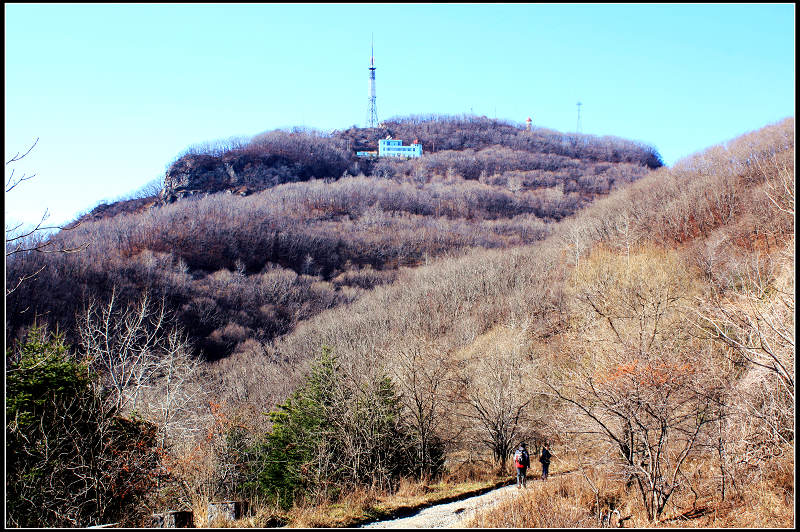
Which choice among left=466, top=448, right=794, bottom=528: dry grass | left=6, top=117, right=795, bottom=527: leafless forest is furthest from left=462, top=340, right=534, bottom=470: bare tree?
left=466, top=448, right=794, bottom=528: dry grass

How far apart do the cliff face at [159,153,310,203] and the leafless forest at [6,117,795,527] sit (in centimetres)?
162

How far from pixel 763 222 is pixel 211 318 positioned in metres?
74.6

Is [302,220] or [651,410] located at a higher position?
[651,410]

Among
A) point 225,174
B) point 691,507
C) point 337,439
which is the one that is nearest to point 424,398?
point 337,439

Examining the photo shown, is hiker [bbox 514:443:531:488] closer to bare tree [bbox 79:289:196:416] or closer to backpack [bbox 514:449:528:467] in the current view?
backpack [bbox 514:449:528:467]

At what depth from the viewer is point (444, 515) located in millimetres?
13953

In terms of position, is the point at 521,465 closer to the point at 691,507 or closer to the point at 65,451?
the point at 691,507

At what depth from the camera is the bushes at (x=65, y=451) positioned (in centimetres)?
1010

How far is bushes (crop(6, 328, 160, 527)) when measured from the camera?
33.1ft

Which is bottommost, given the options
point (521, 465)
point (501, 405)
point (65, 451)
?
point (501, 405)

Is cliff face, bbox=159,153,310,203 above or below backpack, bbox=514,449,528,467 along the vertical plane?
above

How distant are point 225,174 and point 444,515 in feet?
461

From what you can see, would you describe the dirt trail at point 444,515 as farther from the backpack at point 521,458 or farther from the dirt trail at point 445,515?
the backpack at point 521,458

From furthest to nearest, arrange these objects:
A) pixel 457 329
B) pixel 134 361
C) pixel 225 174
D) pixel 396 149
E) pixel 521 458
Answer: pixel 396 149
pixel 225 174
pixel 457 329
pixel 134 361
pixel 521 458
